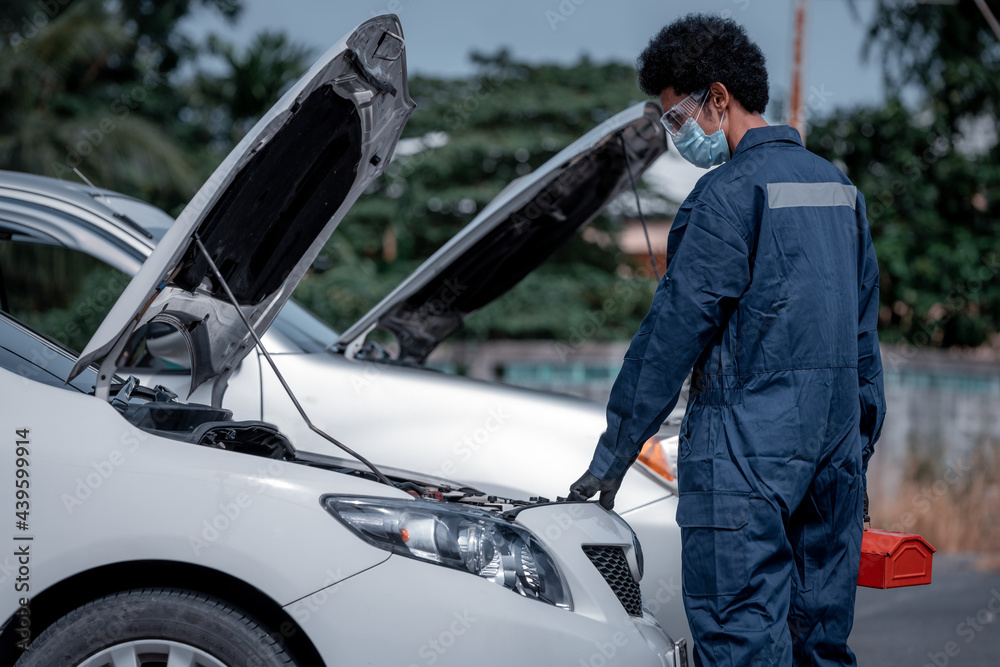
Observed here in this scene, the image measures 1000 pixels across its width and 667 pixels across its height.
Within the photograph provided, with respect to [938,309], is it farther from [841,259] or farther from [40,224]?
[40,224]

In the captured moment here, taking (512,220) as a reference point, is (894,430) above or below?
below

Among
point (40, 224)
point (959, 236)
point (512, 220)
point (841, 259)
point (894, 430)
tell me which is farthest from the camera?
point (959, 236)

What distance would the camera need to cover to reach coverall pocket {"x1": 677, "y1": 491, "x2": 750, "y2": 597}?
2141 millimetres

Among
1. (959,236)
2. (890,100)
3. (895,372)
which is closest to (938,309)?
(959,236)

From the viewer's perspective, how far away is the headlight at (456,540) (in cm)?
219

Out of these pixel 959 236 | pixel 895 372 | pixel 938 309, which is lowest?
pixel 895 372

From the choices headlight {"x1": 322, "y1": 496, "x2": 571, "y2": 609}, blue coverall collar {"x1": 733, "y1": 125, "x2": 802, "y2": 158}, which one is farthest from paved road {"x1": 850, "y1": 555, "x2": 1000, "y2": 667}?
blue coverall collar {"x1": 733, "y1": 125, "x2": 802, "y2": 158}

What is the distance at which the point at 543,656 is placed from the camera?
83.7 inches

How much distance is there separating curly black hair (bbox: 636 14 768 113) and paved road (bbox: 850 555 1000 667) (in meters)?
3.07

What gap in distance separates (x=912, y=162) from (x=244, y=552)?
31.5 ft

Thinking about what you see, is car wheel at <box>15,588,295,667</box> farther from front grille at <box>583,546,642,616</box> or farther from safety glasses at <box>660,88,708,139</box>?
safety glasses at <box>660,88,708,139</box>

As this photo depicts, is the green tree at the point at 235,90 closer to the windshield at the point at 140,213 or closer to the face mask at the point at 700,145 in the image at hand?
the windshield at the point at 140,213

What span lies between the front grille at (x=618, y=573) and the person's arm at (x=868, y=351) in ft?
2.18

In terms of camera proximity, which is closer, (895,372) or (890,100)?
(895,372)
